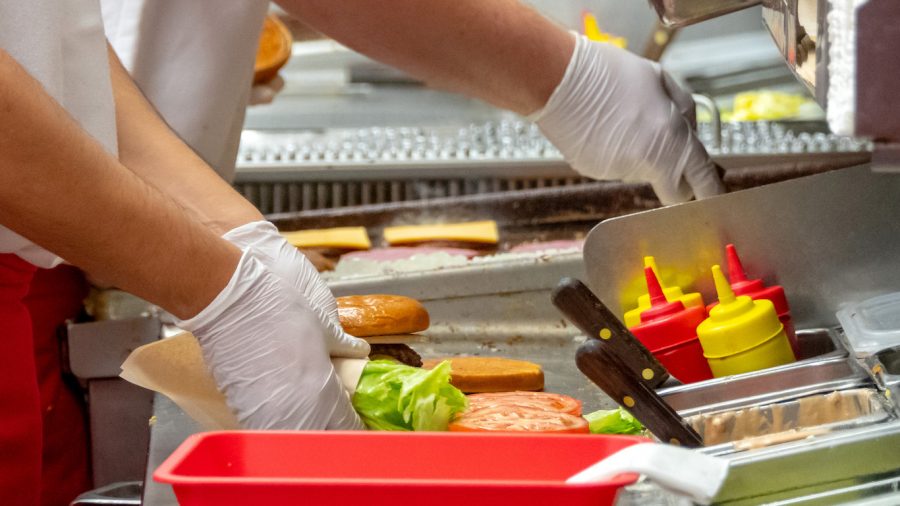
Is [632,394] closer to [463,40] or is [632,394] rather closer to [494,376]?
[494,376]

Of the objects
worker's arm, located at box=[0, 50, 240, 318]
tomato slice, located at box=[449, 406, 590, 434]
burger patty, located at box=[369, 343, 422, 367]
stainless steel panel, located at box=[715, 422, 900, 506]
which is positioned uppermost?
worker's arm, located at box=[0, 50, 240, 318]

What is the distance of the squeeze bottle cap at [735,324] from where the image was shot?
66.9 inches

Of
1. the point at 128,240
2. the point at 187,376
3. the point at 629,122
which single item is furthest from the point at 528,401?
the point at 629,122

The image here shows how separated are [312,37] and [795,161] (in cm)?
192

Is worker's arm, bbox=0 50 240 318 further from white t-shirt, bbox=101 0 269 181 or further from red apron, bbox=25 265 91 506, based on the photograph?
white t-shirt, bbox=101 0 269 181

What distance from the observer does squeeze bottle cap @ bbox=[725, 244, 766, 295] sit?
5.95 ft

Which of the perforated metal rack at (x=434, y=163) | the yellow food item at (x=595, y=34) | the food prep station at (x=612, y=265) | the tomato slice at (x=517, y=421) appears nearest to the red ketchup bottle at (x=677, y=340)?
the food prep station at (x=612, y=265)

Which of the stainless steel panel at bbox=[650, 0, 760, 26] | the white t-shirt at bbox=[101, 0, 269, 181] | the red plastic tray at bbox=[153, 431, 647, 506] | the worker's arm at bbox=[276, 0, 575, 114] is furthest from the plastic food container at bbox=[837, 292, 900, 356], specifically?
the white t-shirt at bbox=[101, 0, 269, 181]

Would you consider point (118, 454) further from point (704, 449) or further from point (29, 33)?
point (704, 449)

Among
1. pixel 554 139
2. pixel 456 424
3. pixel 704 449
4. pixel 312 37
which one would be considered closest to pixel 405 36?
pixel 554 139

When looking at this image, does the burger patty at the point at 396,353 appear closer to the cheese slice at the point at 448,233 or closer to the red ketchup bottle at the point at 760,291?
the red ketchup bottle at the point at 760,291

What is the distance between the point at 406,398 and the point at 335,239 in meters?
1.51

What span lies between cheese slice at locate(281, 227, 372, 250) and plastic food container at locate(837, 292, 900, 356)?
1.53 metres

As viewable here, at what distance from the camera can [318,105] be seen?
15.5 ft
